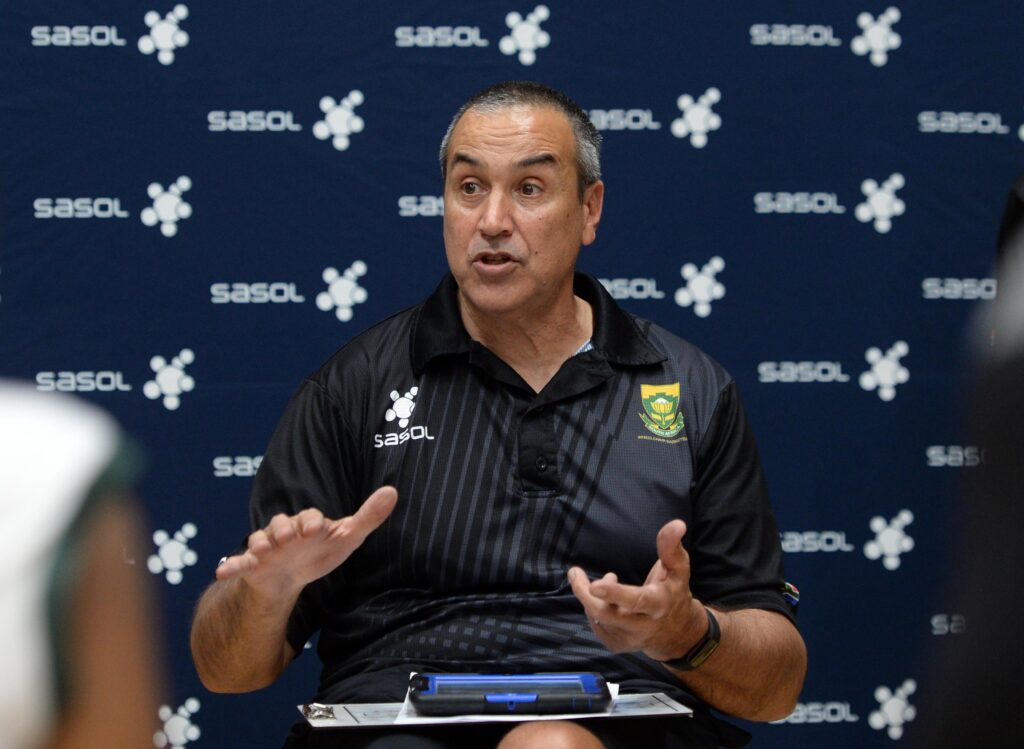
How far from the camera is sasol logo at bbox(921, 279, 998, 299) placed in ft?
11.5

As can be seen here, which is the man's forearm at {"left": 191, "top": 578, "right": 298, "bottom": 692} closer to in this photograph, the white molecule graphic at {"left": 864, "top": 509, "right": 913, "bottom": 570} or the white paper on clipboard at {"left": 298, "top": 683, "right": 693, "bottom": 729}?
the white paper on clipboard at {"left": 298, "top": 683, "right": 693, "bottom": 729}

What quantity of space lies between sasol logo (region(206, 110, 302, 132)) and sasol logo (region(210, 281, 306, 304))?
38cm

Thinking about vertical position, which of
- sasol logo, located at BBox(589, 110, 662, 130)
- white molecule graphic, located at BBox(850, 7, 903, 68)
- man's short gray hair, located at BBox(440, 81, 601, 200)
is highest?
white molecule graphic, located at BBox(850, 7, 903, 68)

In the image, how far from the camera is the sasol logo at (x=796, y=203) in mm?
3475

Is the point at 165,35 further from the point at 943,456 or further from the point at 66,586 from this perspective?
the point at 66,586

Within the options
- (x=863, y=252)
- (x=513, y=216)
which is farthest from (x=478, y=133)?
(x=863, y=252)

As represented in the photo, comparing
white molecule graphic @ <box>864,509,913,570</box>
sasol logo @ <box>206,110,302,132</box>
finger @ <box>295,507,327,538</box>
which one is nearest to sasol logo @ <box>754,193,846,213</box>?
white molecule graphic @ <box>864,509,913,570</box>

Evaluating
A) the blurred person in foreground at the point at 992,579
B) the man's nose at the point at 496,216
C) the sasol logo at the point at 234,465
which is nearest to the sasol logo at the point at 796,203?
the man's nose at the point at 496,216

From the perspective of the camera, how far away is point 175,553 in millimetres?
3402

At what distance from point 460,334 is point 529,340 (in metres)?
0.14

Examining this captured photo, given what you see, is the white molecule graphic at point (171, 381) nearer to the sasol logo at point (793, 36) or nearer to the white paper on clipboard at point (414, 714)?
the white paper on clipboard at point (414, 714)

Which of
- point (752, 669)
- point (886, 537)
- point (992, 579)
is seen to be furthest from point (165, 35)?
point (992, 579)

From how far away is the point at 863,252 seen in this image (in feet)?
11.5

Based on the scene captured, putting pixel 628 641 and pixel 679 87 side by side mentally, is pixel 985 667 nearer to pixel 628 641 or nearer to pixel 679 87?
pixel 628 641
